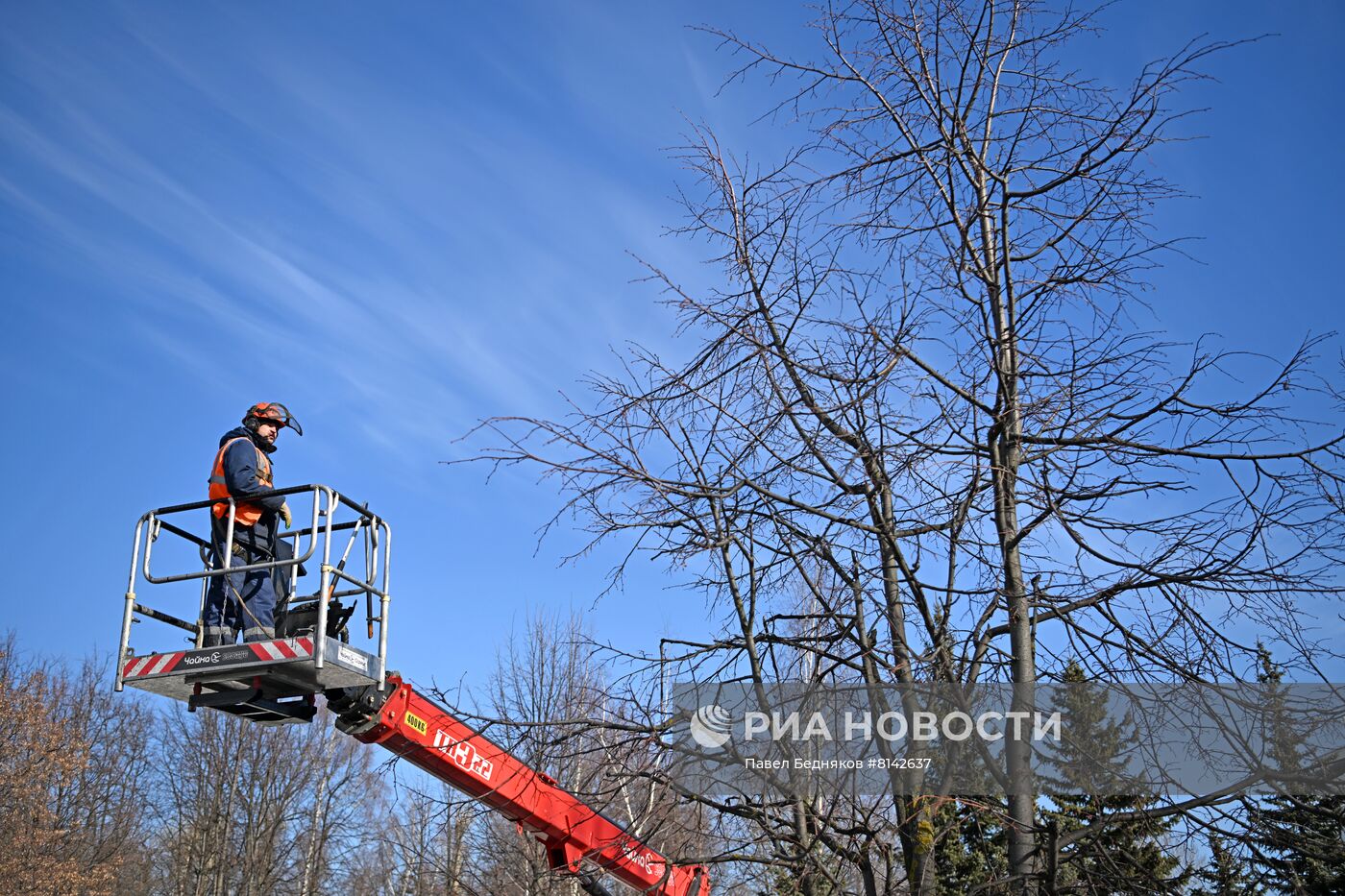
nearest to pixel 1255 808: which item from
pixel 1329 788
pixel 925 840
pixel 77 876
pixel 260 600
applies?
pixel 1329 788

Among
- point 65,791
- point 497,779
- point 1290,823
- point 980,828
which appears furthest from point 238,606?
point 65,791

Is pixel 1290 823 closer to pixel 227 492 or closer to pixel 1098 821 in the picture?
pixel 1098 821

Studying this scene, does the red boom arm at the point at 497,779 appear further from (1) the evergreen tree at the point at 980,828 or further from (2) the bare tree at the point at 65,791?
(2) the bare tree at the point at 65,791

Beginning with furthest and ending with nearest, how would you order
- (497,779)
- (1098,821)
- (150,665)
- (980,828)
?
(497,779) → (980,828) → (150,665) → (1098,821)

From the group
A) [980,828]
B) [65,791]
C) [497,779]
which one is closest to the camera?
[980,828]

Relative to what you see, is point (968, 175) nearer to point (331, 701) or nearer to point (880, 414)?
point (880, 414)

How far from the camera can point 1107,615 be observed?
590 centimetres

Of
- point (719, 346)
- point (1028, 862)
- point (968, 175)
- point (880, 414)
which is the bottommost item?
point (1028, 862)

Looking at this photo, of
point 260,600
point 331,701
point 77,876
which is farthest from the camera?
point 77,876

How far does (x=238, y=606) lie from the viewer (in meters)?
7.64

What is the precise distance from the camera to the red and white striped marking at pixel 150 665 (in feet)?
24.0

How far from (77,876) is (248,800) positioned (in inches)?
317

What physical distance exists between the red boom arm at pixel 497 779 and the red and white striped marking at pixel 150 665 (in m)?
1.54

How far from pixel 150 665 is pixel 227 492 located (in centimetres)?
116
